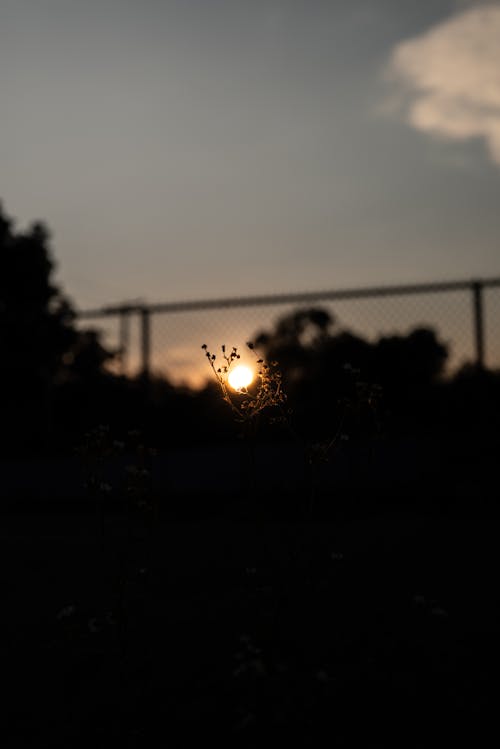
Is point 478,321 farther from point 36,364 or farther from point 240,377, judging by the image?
point 36,364

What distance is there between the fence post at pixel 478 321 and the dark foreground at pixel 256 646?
2144 millimetres

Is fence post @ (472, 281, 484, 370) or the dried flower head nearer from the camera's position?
the dried flower head

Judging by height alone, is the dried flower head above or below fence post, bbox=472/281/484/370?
below

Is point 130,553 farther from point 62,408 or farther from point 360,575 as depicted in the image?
point 62,408

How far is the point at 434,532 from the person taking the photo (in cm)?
529

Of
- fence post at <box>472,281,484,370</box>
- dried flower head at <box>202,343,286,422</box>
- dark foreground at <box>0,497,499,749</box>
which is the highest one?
fence post at <box>472,281,484,370</box>

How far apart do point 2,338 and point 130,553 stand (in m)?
5.56

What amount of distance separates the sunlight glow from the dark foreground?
2.15ft

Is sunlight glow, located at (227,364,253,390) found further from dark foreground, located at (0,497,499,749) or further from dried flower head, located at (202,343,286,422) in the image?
dark foreground, located at (0,497,499,749)

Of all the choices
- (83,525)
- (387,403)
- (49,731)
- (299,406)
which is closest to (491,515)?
(387,403)

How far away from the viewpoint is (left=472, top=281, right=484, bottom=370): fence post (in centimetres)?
670

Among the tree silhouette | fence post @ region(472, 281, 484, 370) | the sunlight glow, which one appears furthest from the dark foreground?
the tree silhouette

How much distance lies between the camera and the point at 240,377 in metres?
3.65

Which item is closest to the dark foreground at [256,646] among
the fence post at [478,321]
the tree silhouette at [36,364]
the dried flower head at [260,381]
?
the dried flower head at [260,381]
